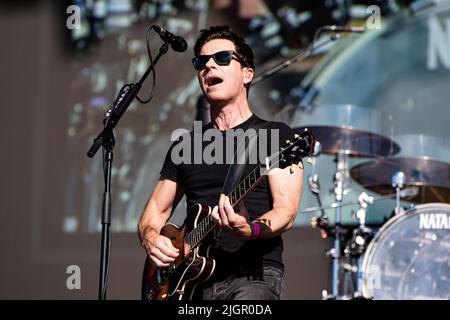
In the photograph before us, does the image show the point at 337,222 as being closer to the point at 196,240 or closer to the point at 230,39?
the point at 230,39

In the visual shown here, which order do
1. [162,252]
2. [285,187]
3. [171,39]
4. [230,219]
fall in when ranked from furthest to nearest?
[171,39] < [162,252] < [285,187] < [230,219]

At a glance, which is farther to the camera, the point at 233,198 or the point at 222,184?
the point at 222,184

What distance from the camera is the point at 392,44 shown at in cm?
607

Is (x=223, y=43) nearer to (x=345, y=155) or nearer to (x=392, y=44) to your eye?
(x=345, y=155)

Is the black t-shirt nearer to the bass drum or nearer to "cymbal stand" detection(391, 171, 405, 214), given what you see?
the bass drum

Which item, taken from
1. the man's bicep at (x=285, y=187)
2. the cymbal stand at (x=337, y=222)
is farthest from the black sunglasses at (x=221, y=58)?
the cymbal stand at (x=337, y=222)

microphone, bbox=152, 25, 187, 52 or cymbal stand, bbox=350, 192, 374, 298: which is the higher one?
microphone, bbox=152, 25, 187, 52

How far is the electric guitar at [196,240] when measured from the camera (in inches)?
137

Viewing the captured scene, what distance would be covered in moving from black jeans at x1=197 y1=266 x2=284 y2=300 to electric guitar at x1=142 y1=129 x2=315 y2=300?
71mm

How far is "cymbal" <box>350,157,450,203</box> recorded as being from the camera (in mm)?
5480

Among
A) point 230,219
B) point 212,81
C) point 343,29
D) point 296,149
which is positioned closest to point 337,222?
point 343,29

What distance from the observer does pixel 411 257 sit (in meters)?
5.23

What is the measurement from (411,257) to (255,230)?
2.09m
